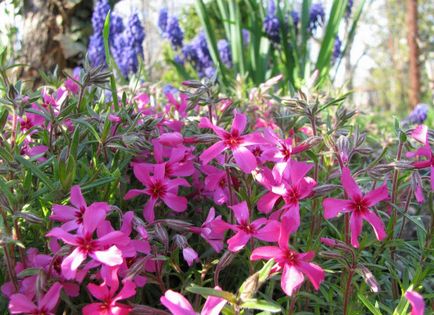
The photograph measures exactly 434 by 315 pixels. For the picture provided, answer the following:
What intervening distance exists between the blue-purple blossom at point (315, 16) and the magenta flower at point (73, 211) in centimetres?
317

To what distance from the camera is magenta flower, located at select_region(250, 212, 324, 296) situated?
2.26 ft

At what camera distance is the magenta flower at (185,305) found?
65cm

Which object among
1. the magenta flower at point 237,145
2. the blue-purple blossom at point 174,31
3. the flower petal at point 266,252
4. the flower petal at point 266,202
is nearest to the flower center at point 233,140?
the magenta flower at point 237,145

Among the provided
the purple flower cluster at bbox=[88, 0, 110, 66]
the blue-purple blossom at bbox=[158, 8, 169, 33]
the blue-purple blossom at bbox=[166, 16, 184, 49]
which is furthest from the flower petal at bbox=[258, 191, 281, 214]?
the blue-purple blossom at bbox=[158, 8, 169, 33]

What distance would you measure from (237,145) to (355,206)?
0.77 ft

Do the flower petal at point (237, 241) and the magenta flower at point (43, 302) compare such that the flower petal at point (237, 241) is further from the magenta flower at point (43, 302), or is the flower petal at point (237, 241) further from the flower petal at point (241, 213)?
the magenta flower at point (43, 302)

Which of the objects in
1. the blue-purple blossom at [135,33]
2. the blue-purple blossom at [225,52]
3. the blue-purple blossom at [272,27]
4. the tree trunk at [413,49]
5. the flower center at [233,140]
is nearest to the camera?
the flower center at [233,140]

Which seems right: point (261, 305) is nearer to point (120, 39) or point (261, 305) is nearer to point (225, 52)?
point (120, 39)

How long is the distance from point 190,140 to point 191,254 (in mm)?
236

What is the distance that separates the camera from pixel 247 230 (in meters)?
0.80

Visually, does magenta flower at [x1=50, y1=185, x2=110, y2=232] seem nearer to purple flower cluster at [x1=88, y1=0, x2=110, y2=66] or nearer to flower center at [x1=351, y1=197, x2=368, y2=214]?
flower center at [x1=351, y1=197, x2=368, y2=214]

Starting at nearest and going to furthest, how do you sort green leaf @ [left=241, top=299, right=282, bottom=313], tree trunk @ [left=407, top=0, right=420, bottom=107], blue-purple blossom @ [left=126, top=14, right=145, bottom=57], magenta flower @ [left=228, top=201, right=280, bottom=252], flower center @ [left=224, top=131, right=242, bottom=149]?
1. green leaf @ [left=241, top=299, right=282, bottom=313]
2. magenta flower @ [left=228, top=201, right=280, bottom=252]
3. flower center @ [left=224, top=131, right=242, bottom=149]
4. blue-purple blossom @ [left=126, top=14, right=145, bottom=57]
5. tree trunk @ [left=407, top=0, right=420, bottom=107]

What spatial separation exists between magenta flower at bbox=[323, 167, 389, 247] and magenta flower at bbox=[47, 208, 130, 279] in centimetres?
34

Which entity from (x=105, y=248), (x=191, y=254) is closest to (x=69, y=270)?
(x=105, y=248)
